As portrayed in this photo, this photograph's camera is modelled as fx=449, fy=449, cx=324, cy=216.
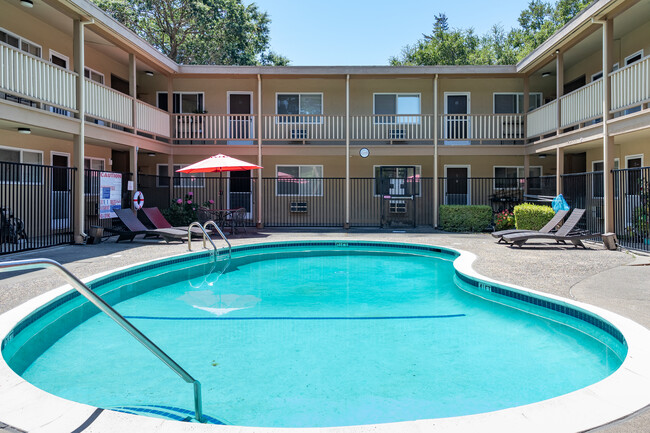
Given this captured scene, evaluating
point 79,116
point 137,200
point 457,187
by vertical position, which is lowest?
point 137,200

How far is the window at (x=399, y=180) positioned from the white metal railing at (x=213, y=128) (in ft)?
17.1

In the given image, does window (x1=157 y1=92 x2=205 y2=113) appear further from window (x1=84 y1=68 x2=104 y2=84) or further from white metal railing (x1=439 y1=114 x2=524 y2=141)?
white metal railing (x1=439 y1=114 x2=524 y2=141)

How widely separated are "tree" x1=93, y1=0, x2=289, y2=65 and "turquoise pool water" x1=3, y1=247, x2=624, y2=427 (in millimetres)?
22864

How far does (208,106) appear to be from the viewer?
17891 millimetres

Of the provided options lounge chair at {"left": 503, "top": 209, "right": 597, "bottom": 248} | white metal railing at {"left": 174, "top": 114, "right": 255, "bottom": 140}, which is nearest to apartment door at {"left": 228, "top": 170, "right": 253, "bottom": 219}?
white metal railing at {"left": 174, "top": 114, "right": 255, "bottom": 140}

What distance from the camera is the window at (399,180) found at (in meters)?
17.3

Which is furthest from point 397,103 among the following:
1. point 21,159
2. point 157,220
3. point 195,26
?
point 195,26

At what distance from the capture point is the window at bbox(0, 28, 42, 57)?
36.6 ft

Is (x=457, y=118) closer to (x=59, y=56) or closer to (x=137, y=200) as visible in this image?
(x=137, y=200)

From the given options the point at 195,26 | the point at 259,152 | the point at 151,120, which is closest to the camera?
the point at 151,120

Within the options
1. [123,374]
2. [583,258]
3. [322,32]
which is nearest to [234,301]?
[123,374]

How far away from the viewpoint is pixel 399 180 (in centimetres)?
1736

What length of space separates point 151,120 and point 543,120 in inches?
508

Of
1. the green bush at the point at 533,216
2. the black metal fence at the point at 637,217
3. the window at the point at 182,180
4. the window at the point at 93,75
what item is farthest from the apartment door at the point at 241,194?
the black metal fence at the point at 637,217
